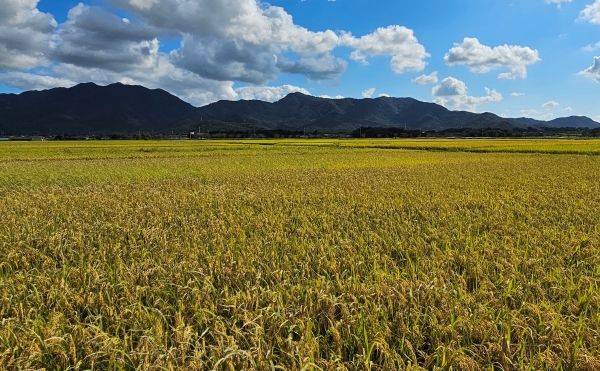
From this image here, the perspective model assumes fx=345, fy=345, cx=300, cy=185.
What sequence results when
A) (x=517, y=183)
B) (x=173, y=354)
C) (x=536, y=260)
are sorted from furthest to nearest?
(x=517, y=183) < (x=536, y=260) < (x=173, y=354)

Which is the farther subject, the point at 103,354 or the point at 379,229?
the point at 379,229

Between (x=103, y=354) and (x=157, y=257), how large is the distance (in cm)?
228

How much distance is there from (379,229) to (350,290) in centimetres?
275

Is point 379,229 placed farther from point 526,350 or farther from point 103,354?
point 103,354

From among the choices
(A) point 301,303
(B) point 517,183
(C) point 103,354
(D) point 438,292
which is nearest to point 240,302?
(A) point 301,303

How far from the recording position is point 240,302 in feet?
10.6

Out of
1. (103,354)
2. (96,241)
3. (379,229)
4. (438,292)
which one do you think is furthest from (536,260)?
(96,241)

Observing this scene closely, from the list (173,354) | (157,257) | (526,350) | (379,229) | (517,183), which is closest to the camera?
(173,354)

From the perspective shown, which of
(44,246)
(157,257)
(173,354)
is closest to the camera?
(173,354)

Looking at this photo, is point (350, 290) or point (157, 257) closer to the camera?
point (350, 290)

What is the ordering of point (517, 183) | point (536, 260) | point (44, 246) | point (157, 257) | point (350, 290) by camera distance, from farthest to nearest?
point (517, 183)
point (44, 246)
point (157, 257)
point (536, 260)
point (350, 290)

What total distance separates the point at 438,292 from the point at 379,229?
107 inches

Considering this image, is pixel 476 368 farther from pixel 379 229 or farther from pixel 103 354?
pixel 379 229

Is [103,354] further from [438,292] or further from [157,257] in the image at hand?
[438,292]
